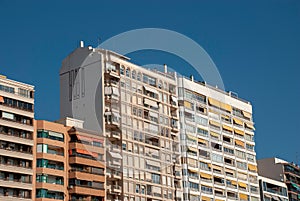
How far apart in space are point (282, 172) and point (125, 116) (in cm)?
4753

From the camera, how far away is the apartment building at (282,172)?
119750 millimetres

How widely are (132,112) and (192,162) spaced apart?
1356 cm

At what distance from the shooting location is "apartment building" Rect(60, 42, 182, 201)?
80312mm

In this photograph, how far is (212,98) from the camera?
327ft

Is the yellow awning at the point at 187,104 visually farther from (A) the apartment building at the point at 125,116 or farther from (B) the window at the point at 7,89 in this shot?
(B) the window at the point at 7,89

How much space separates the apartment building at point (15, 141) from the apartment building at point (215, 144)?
83.2 ft

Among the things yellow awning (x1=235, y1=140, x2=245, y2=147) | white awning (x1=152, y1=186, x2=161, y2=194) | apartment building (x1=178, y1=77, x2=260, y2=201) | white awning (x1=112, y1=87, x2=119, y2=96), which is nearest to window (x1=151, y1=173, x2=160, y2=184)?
white awning (x1=152, y1=186, x2=161, y2=194)

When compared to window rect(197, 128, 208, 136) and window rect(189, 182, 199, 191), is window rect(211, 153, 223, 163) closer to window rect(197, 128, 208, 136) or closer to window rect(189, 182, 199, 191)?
window rect(197, 128, 208, 136)

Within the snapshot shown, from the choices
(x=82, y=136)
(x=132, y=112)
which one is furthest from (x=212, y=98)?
(x=82, y=136)

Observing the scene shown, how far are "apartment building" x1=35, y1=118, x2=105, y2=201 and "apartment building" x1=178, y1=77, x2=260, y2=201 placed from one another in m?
16.3

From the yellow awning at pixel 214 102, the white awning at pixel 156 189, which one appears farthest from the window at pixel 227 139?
the white awning at pixel 156 189

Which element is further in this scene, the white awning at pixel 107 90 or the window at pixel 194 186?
the window at pixel 194 186

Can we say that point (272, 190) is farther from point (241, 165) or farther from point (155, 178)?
point (155, 178)

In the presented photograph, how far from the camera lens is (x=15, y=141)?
70.6m
